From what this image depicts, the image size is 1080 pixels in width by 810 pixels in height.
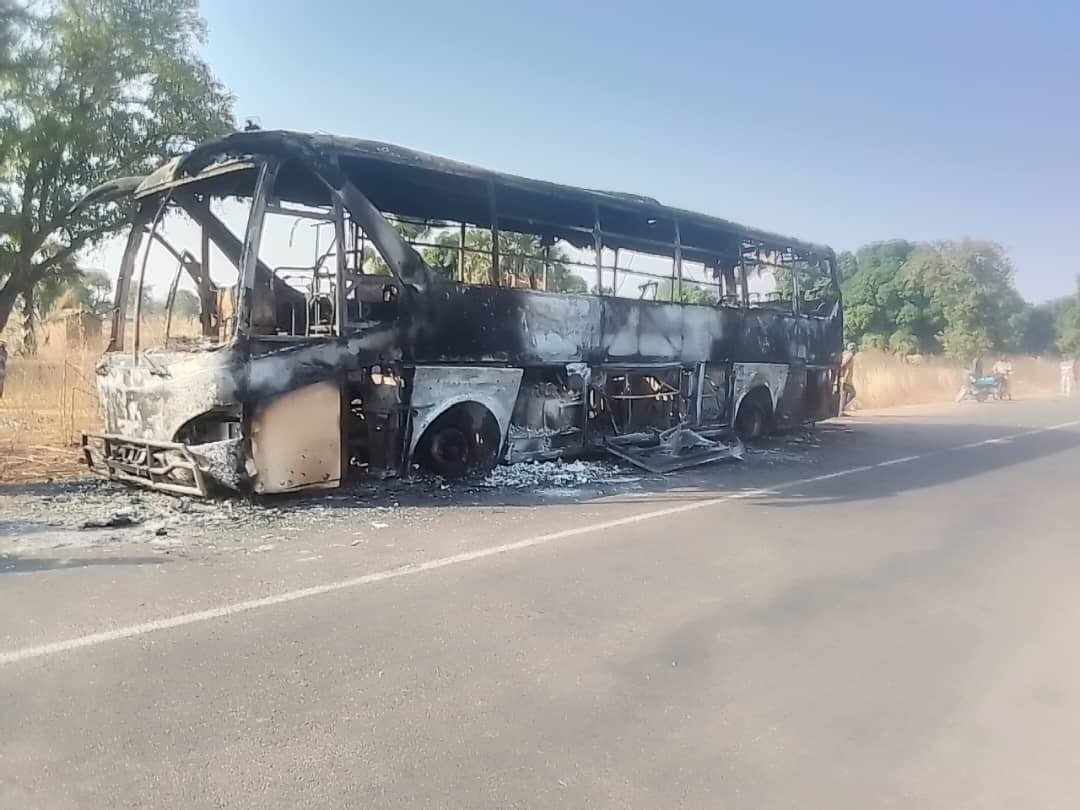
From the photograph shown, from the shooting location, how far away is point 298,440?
7633 mm

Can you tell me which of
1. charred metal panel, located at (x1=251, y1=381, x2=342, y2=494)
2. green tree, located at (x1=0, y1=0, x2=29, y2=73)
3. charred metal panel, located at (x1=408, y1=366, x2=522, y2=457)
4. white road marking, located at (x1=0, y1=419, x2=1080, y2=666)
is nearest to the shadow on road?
white road marking, located at (x1=0, y1=419, x2=1080, y2=666)

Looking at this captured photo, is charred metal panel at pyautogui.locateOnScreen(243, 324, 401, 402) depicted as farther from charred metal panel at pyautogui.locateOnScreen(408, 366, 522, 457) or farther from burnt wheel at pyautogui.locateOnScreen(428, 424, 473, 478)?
burnt wheel at pyautogui.locateOnScreen(428, 424, 473, 478)

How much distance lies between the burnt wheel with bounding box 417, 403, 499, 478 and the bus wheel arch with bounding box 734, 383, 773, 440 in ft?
18.8

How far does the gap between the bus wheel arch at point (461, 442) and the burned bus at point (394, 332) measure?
0.02m

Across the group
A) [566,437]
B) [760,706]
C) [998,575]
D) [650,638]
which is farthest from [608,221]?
[760,706]

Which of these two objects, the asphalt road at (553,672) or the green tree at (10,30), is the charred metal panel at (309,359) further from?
the green tree at (10,30)

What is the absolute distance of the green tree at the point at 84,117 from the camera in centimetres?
1628

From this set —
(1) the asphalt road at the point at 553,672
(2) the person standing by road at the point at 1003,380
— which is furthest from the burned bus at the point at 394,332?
(2) the person standing by road at the point at 1003,380

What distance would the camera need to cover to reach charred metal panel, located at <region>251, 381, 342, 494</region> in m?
7.38

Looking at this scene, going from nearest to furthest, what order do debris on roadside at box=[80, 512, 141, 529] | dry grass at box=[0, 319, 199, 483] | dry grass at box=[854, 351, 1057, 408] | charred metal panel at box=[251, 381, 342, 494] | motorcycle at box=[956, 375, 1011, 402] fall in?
debris on roadside at box=[80, 512, 141, 529] → charred metal panel at box=[251, 381, 342, 494] → dry grass at box=[0, 319, 199, 483] → dry grass at box=[854, 351, 1057, 408] → motorcycle at box=[956, 375, 1011, 402]

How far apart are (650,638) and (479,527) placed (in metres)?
2.83

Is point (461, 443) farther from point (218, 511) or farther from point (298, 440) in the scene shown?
point (218, 511)

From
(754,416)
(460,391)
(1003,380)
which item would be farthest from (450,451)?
(1003,380)

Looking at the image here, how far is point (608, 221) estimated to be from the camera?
11477 millimetres
